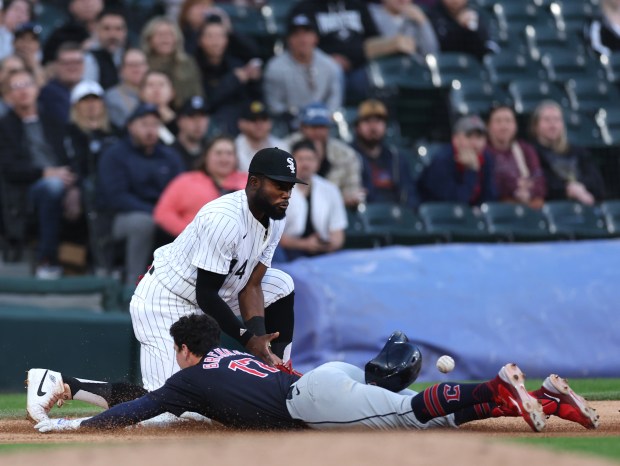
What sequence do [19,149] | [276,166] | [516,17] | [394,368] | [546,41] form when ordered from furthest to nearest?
1. [516,17]
2. [546,41]
3. [19,149]
4. [276,166]
5. [394,368]

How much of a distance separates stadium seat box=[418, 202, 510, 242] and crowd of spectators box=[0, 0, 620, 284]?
24cm

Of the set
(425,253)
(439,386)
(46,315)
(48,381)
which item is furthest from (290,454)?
(425,253)

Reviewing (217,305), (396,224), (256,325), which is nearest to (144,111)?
(396,224)

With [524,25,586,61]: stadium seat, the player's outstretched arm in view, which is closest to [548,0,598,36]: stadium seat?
[524,25,586,61]: stadium seat

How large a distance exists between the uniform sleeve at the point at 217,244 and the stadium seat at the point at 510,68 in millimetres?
8286

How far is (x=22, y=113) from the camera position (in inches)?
439

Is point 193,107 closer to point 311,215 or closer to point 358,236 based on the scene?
point 311,215

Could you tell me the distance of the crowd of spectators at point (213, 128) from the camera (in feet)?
35.1

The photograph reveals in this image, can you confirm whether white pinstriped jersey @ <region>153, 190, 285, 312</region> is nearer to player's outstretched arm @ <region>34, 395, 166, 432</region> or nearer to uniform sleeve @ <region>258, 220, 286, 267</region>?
uniform sleeve @ <region>258, 220, 286, 267</region>

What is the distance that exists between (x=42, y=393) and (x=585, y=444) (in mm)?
2852

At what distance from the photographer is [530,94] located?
561 inches

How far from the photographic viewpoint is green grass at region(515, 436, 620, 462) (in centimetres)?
568

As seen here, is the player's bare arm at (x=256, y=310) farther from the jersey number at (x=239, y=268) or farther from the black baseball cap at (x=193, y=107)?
the black baseball cap at (x=193, y=107)

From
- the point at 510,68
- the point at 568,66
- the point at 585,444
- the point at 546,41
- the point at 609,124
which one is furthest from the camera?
the point at 546,41
